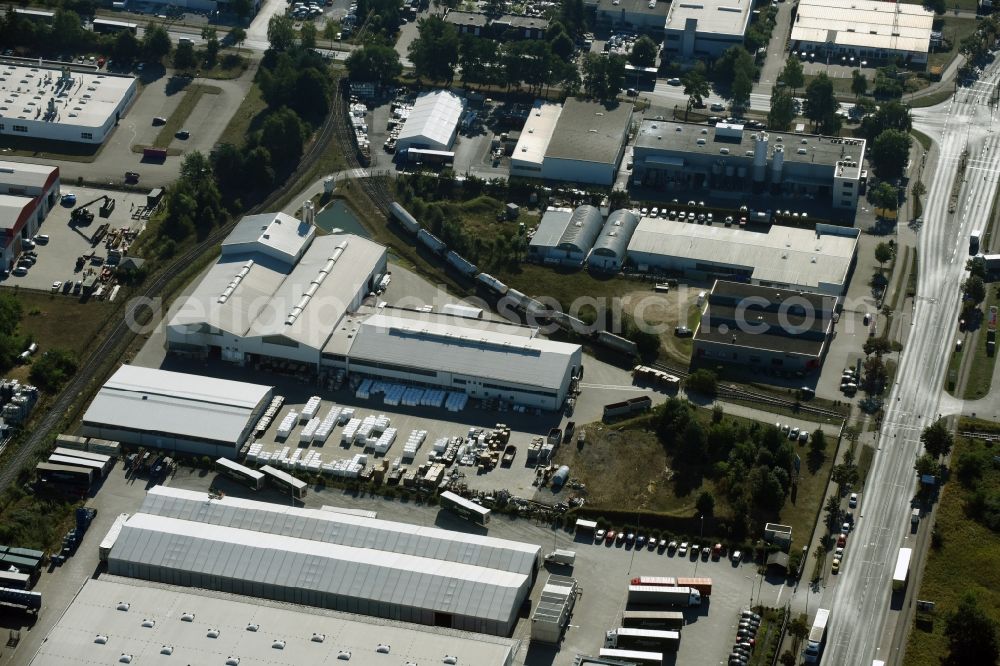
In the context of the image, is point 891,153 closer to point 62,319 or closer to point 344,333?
A: point 344,333

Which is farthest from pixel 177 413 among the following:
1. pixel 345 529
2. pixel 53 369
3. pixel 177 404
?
pixel 345 529

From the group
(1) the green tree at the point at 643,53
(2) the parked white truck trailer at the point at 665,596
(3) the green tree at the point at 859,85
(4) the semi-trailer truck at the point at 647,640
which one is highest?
(3) the green tree at the point at 859,85

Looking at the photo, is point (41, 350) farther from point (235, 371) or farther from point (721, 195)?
point (721, 195)

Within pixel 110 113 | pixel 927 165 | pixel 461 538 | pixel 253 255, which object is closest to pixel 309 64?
pixel 110 113

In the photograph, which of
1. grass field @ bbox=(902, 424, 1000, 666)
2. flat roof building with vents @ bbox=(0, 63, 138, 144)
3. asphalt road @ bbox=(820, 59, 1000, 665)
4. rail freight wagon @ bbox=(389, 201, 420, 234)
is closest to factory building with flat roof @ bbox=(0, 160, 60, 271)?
flat roof building with vents @ bbox=(0, 63, 138, 144)

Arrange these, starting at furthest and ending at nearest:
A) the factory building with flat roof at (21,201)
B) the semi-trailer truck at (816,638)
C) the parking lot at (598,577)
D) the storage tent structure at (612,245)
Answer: the storage tent structure at (612,245), the factory building with flat roof at (21,201), the parking lot at (598,577), the semi-trailer truck at (816,638)

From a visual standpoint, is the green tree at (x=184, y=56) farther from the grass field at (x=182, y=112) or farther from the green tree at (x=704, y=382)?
the green tree at (x=704, y=382)

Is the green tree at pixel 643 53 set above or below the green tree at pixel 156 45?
above

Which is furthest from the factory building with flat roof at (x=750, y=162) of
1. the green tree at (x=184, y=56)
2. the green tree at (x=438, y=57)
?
the green tree at (x=184, y=56)
